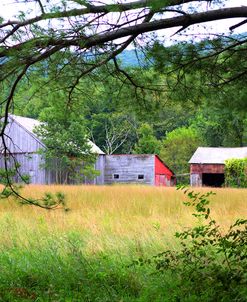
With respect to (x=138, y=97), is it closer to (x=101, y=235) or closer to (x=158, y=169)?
(x=101, y=235)

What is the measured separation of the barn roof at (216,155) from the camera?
3654cm

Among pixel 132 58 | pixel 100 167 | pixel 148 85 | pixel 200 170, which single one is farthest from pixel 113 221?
pixel 200 170

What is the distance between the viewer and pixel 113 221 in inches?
397

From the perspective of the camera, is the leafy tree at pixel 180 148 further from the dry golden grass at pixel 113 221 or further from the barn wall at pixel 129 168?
the dry golden grass at pixel 113 221

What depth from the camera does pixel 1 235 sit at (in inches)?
336

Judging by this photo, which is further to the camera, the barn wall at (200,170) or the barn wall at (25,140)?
the barn wall at (200,170)

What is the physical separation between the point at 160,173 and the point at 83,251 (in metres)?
33.0

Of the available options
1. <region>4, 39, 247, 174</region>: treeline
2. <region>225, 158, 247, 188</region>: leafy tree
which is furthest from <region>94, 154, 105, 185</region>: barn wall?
<region>4, 39, 247, 174</region>: treeline

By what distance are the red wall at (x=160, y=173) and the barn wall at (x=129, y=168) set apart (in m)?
0.55

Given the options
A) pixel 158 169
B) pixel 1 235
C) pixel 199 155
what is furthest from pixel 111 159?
pixel 1 235

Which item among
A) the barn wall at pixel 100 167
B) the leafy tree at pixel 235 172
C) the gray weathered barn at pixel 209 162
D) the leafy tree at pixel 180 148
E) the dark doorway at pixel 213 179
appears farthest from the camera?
the leafy tree at pixel 180 148

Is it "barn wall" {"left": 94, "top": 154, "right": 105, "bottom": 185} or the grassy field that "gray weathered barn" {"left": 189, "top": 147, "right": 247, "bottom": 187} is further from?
the grassy field

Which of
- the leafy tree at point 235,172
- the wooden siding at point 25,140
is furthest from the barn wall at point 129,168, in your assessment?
the wooden siding at point 25,140

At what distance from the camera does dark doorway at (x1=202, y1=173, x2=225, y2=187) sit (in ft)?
127
